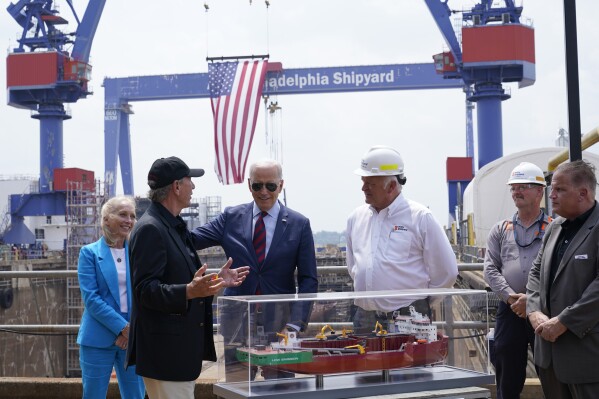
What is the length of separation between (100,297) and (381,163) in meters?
1.77

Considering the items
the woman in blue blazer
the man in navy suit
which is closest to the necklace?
the woman in blue blazer

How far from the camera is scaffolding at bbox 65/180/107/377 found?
3975 cm

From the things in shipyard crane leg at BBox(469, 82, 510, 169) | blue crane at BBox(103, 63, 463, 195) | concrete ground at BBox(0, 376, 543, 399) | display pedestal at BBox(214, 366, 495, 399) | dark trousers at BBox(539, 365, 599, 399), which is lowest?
concrete ground at BBox(0, 376, 543, 399)

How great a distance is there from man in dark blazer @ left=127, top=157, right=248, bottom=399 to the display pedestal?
0.31 m

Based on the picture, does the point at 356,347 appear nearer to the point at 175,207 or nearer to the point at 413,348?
the point at 413,348

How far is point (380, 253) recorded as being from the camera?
13.8ft

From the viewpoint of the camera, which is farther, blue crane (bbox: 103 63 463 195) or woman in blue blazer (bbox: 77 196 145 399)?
blue crane (bbox: 103 63 463 195)

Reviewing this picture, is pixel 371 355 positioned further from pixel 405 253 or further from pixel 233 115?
pixel 233 115

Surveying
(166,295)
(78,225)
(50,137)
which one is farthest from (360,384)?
(50,137)

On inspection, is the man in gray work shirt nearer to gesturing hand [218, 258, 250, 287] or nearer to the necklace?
gesturing hand [218, 258, 250, 287]

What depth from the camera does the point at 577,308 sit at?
379cm

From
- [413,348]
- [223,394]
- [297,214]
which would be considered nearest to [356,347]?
[413,348]

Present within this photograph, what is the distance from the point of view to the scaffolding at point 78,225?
39.8m

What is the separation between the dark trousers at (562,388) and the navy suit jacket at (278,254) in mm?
1213
